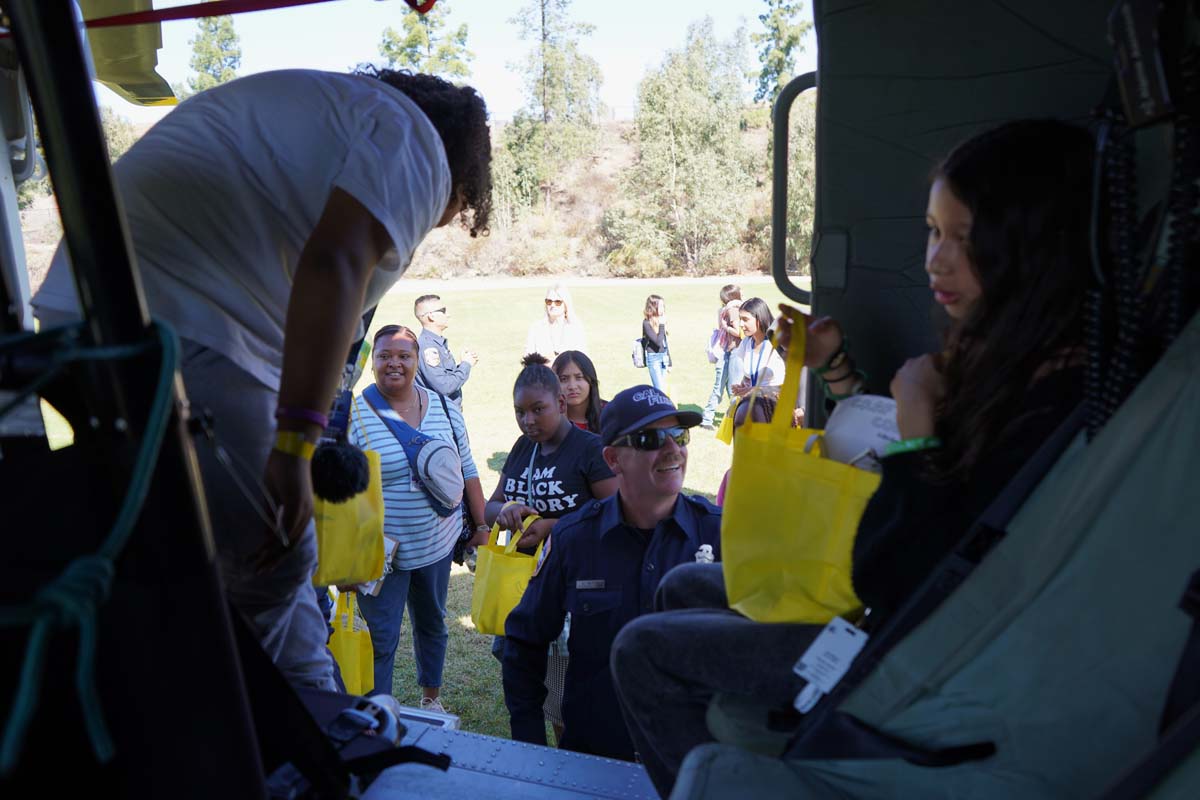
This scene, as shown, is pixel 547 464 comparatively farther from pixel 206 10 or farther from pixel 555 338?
pixel 555 338

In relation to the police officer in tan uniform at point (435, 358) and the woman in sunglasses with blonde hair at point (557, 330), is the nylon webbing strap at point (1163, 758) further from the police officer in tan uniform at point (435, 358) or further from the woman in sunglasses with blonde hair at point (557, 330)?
the woman in sunglasses with blonde hair at point (557, 330)

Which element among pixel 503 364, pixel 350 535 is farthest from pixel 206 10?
pixel 503 364

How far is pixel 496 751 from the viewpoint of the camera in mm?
1769

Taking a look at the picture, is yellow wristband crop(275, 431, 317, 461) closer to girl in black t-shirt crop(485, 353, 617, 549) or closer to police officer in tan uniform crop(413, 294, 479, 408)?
girl in black t-shirt crop(485, 353, 617, 549)

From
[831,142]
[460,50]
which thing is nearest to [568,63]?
[460,50]

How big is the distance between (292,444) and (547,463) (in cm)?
250

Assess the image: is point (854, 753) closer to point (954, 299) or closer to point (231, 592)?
point (954, 299)

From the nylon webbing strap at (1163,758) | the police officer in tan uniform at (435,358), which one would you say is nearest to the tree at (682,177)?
the police officer in tan uniform at (435,358)

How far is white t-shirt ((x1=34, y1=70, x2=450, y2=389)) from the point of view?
1515 millimetres

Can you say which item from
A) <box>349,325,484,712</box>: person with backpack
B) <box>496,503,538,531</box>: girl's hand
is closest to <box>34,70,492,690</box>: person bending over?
<box>496,503,538,531</box>: girl's hand

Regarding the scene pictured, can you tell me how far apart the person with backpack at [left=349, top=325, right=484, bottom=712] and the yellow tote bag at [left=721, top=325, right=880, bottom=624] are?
106 inches

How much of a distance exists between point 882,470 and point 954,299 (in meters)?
0.30

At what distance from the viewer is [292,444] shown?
1.42m

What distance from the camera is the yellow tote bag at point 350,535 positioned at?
208 cm
